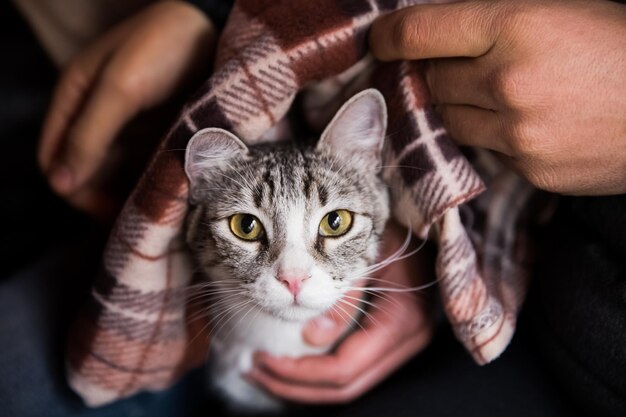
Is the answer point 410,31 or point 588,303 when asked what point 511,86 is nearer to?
point 410,31

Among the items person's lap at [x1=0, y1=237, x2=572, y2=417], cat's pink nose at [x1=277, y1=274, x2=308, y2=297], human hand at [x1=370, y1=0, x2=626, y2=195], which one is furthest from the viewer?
person's lap at [x1=0, y1=237, x2=572, y2=417]

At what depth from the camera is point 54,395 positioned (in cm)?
109

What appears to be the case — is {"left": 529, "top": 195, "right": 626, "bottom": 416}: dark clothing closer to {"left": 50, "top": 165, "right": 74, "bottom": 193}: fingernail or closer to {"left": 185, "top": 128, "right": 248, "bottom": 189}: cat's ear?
{"left": 185, "top": 128, "right": 248, "bottom": 189}: cat's ear

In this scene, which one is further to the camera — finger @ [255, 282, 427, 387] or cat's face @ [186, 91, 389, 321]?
finger @ [255, 282, 427, 387]

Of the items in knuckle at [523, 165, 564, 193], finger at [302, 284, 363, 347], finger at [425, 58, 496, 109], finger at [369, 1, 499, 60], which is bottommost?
finger at [302, 284, 363, 347]

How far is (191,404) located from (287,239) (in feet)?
1.90

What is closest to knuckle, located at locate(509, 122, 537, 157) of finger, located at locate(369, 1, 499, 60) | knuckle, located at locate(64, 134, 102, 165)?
finger, located at locate(369, 1, 499, 60)

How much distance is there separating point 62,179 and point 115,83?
0.25 metres

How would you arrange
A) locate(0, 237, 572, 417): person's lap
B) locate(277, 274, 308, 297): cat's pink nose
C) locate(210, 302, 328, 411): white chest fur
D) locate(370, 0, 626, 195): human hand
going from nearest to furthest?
1. locate(370, 0, 626, 195): human hand
2. locate(277, 274, 308, 297): cat's pink nose
3. locate(0, 237, 572, 417): person's lap
4. locate(210, 302, 328, 411): white chest fur

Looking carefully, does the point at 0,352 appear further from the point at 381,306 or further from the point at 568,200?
the point at 568,200

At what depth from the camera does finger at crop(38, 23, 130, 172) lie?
1.15 metres

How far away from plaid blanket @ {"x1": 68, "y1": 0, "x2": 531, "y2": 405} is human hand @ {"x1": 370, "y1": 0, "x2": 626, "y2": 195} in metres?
0.09

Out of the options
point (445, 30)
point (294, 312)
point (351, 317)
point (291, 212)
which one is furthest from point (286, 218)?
point (445, 30)

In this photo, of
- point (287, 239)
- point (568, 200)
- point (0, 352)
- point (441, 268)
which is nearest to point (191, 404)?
point (0, 352)
